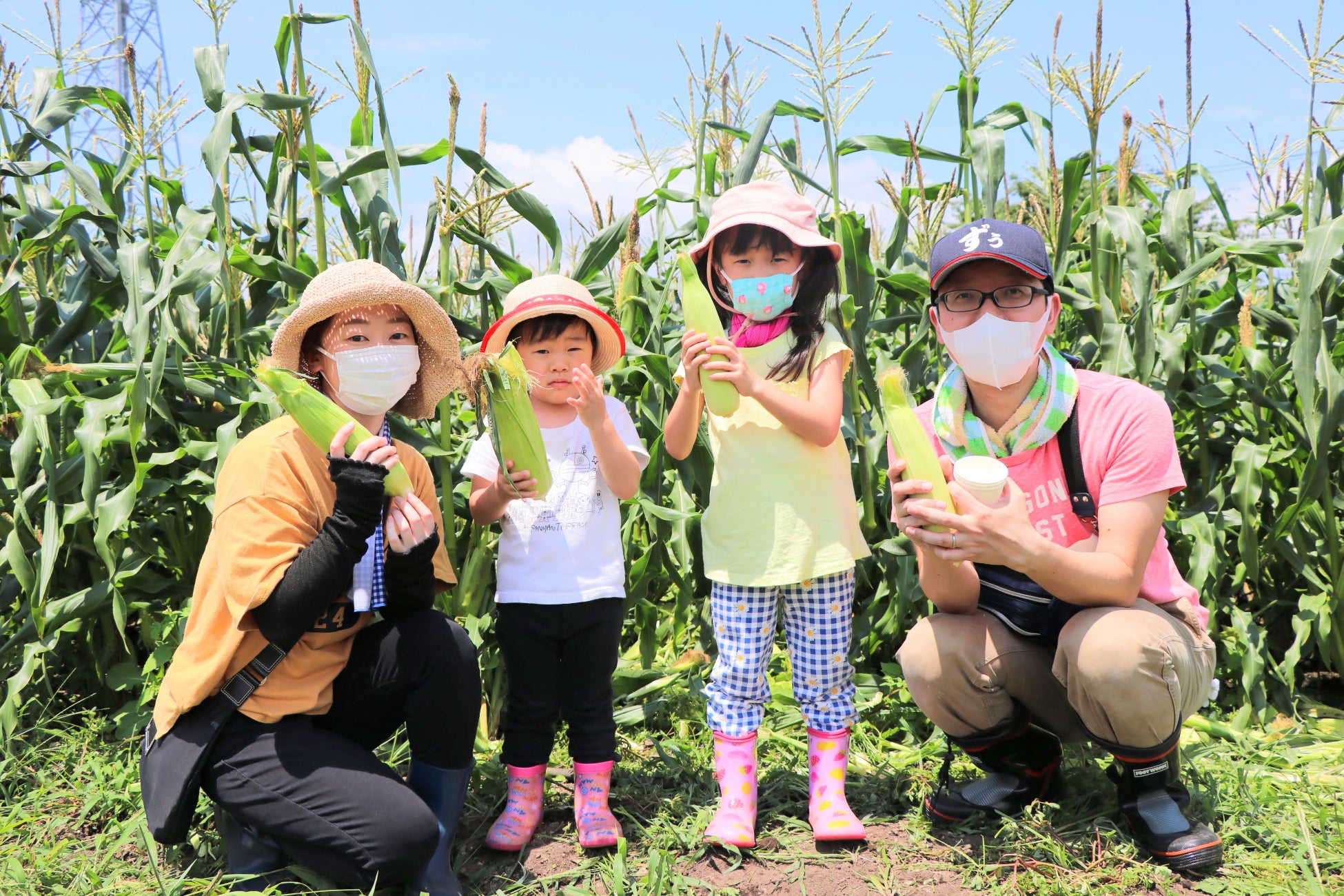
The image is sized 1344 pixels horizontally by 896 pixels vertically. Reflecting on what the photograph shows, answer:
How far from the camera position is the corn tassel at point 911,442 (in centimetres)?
223

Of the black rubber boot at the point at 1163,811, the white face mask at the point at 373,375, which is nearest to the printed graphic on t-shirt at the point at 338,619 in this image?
the white face mask at the point at 373,375

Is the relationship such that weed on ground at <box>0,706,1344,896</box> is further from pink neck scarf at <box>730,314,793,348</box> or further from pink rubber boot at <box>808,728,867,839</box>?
pink neck scarf at <box>730,314,793,348</box>

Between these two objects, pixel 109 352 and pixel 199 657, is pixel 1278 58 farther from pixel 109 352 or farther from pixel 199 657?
pixel 109 352

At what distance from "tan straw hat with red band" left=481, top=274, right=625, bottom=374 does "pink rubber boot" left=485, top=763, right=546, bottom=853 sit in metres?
1.25

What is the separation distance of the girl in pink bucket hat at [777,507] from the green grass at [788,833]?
0.48ft

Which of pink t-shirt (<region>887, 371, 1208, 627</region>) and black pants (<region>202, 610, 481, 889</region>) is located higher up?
pink t-shirt (<region>887, 371, 1208, 627</region>)

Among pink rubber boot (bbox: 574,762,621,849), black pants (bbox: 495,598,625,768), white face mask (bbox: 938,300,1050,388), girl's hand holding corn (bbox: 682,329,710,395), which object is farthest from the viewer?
black pants (bbox: 495,598,625,768)

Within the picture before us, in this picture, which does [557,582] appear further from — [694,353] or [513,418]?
[694,353]

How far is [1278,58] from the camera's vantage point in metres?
3.50

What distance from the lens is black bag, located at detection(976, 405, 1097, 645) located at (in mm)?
2422

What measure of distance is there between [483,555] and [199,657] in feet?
3.36

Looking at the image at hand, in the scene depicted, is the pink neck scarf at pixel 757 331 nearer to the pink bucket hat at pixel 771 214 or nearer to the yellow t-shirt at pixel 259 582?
the pink bucket hat at pixel 771 214

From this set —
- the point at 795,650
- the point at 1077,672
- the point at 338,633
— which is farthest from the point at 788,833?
the point at 338,633

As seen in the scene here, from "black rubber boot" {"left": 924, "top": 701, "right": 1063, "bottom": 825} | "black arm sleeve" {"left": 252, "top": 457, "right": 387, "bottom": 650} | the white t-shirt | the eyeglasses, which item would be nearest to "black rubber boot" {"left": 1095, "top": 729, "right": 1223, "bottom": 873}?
"black rubber boot" {"left": 924, "top": 701, "right": 1063, "bottom": 825}
